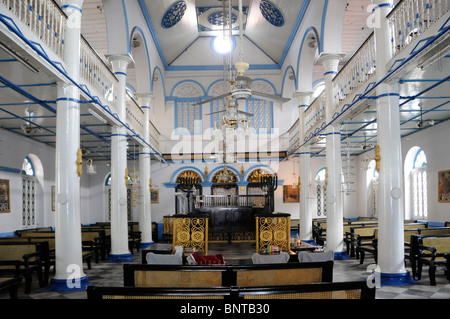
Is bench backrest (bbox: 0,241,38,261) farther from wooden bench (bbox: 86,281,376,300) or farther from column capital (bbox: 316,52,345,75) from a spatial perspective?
column capital (bbox: 316,52,345,75)

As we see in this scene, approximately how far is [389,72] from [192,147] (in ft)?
46.8

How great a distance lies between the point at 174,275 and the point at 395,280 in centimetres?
468

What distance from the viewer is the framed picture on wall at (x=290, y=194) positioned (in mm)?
20406

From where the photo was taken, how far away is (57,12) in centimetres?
760

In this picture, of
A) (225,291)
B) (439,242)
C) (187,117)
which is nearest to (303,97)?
(187,117)

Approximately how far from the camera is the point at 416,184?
15.6 metres

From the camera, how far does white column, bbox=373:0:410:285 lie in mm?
7383

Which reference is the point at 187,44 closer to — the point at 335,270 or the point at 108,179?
the point at 108,179

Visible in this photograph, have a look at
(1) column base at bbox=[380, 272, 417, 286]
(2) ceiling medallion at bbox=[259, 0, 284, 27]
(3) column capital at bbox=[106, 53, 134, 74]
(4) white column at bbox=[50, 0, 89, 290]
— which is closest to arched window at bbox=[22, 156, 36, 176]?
(3) column capital at bbox=[106, 53, 134, 74]

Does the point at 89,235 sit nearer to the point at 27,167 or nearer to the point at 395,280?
the point at 27,167

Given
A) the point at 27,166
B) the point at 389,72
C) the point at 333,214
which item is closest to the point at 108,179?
the point at 27,166

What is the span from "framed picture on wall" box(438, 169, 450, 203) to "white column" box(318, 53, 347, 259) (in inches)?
168

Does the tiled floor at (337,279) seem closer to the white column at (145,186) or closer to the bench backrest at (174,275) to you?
the bench backrest at (174,275)
